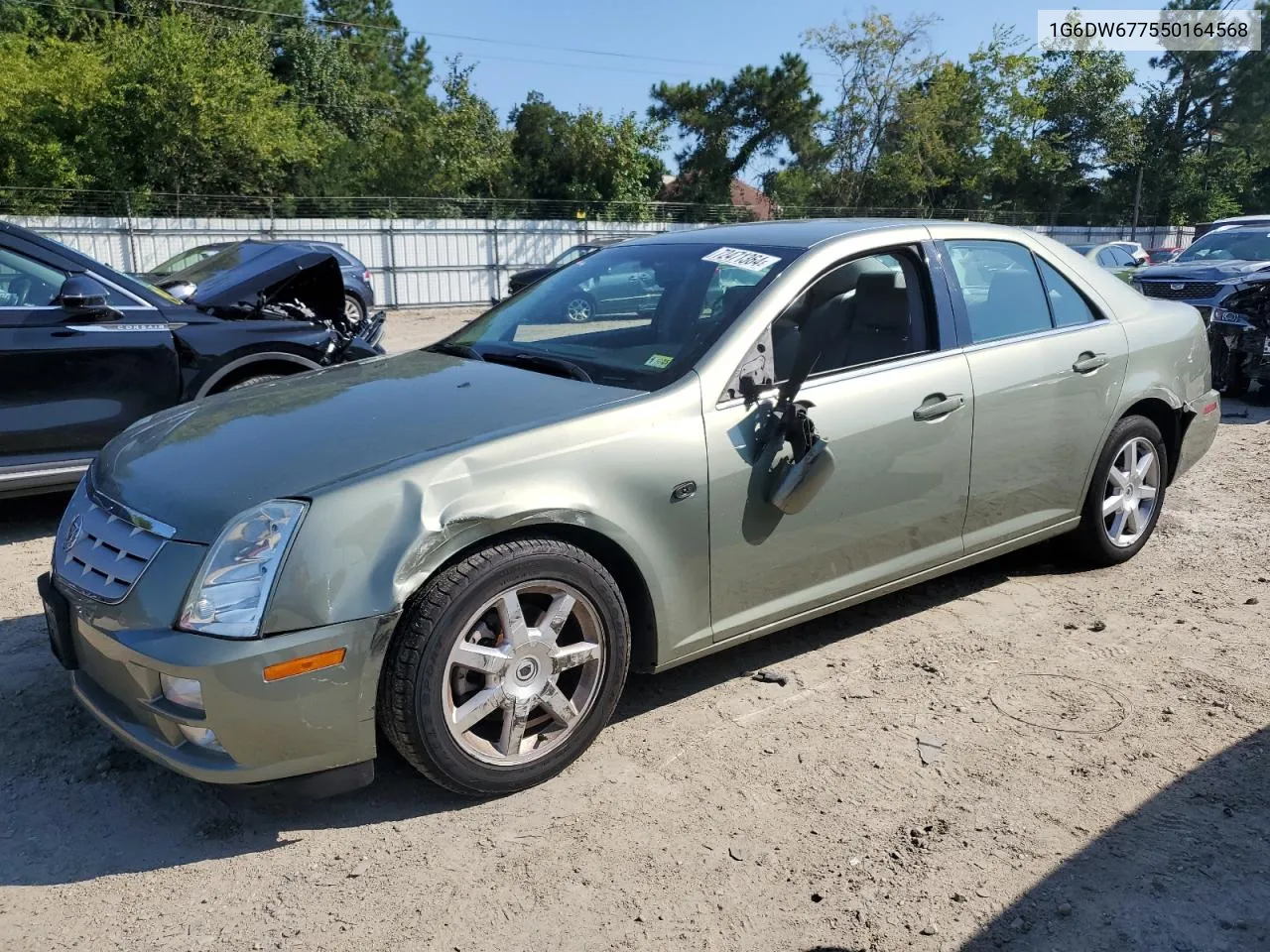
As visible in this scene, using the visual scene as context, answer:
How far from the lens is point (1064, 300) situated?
4.41m

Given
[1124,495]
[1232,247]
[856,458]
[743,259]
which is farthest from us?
[1232,247]

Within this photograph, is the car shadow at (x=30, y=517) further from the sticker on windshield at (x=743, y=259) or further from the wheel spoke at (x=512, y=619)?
the sticker on windshield at (x=743, y=259)

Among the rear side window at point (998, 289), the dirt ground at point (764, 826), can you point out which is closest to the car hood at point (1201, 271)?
the rear side window at point (998, 289)

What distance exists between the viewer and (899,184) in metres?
39.1

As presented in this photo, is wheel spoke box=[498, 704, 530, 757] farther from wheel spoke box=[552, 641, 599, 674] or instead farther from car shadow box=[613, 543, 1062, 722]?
car shadow box=[613, 543, 1062, 722]

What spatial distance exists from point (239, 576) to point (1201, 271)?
10.5 metres

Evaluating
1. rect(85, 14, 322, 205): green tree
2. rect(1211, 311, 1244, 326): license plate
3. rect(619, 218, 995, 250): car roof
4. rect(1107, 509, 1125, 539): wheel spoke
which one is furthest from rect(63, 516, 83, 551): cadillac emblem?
rect(85, 14, 322, 205): green tree

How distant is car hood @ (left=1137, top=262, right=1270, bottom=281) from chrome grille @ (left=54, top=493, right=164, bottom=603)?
10.3 meters

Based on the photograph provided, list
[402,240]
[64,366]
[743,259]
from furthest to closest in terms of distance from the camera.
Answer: [402,240] → [64,366] → [743,259]

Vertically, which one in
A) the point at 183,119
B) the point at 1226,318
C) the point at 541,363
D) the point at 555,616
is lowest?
the point at 555,616

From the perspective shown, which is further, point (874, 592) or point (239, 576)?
point (874, 592)

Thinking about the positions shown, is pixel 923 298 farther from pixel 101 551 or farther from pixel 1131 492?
pixel 101 551

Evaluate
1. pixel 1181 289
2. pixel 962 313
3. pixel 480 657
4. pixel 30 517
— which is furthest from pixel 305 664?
pixel 1181 289

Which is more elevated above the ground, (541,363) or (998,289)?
(998,289)
